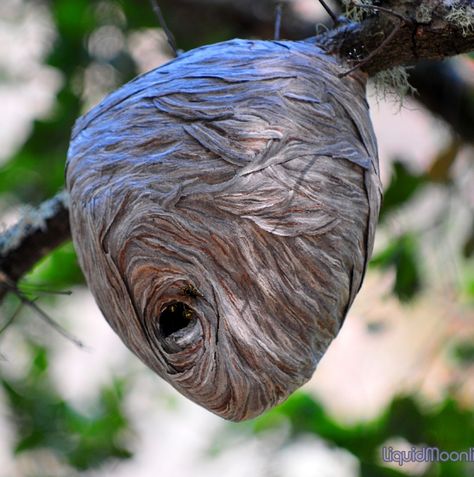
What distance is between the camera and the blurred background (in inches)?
98.5

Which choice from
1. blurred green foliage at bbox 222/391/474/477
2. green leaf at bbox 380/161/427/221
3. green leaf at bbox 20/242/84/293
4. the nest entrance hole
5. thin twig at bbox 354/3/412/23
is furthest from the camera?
green leaf at bbox 20/242/84/293

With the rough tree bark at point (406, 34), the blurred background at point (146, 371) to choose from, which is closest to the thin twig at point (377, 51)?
the rough tree bark at point (406, 34)

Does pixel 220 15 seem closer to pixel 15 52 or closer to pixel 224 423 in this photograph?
pixel 15 52

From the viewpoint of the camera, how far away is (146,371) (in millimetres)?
3623

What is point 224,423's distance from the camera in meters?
3.68

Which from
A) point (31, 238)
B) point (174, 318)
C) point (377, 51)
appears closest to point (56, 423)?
point (31, 238)

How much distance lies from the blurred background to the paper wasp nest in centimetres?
69

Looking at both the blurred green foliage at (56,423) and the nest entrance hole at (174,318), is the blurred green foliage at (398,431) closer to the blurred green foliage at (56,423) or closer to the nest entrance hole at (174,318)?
the blurred green foliage at (56,423)

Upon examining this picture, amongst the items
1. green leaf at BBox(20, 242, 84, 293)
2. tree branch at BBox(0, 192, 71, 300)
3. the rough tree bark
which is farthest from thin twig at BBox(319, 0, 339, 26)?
green leaf at BBox(20, 242, 84, 293)

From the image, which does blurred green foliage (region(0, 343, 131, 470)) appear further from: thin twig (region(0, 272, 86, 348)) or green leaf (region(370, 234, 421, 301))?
thin twig (region(0, 272, 86, 348))

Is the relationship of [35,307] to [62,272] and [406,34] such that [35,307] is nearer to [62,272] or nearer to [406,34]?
[406,34]

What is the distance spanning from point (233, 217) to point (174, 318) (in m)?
0.18

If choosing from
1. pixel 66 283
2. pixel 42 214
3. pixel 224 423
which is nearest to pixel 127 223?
pixel 42 214

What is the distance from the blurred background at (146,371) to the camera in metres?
2.50
